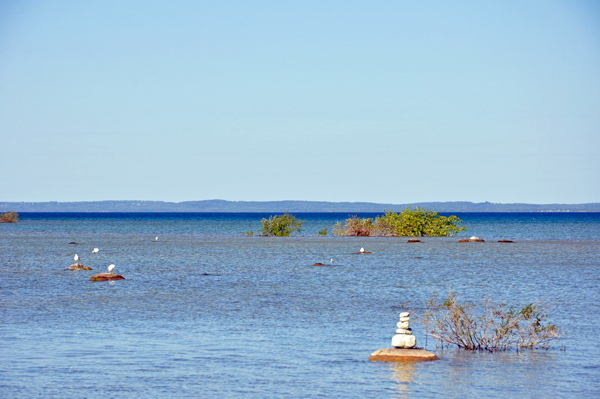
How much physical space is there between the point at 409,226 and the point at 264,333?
195ft

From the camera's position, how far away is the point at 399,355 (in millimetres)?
13805

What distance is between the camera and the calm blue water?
12.0 m

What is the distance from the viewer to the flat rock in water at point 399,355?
45.2ft

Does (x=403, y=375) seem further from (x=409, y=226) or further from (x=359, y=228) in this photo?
(x=359, y=228)

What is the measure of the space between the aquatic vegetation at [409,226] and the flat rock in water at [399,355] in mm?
60550

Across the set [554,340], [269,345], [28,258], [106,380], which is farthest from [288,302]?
[28,258]

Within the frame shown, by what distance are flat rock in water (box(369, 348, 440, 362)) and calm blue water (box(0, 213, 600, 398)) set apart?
0.88 feet

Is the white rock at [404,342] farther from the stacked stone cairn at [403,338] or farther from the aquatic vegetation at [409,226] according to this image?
the aquatic vegetation at [409,226]

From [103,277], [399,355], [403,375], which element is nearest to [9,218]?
Answer: [103,277]

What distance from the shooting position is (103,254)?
47000mm

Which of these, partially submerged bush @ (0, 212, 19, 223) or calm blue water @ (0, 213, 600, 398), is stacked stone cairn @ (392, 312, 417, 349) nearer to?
calm blue water @ (0, 213, 600, 398)

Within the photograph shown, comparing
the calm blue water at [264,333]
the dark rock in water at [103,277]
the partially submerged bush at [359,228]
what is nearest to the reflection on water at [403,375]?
the calm blue water at [264,333]

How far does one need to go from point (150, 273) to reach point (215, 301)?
1144 centimetres

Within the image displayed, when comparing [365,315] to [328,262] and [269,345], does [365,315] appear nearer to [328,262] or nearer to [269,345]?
[269,345]
